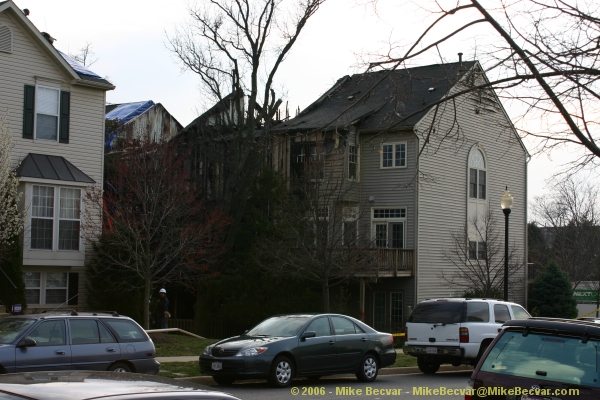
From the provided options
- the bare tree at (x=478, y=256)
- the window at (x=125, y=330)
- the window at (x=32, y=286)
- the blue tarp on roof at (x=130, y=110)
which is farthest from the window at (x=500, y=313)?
the blue tarp on roof at (x=130, y=110)

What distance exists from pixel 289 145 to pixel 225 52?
519 centimetres

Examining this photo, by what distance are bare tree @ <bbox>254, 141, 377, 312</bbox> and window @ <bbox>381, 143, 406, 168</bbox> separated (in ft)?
20.0

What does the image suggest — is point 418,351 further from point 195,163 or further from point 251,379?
point 195,163

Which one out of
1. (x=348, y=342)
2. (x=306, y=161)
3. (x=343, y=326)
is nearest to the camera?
(x=348, y=342)

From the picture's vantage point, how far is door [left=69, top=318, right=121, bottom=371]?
41.8 ft

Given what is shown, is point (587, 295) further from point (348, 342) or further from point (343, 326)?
point (348, 342)

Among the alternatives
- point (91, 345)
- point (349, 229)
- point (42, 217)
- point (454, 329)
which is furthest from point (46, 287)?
point (454, 329)

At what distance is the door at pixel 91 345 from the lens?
12742mm

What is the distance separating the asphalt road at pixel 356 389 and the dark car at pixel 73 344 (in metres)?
1.88

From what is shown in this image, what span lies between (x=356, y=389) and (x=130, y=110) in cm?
3717

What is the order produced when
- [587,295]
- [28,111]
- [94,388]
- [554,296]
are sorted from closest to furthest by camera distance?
[94,388] → [28,111] → [587,295] → [554,296]

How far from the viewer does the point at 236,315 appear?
98.8ft

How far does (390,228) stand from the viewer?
3500 centimetres

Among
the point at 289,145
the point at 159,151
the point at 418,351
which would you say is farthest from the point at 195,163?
the point at 418,351
